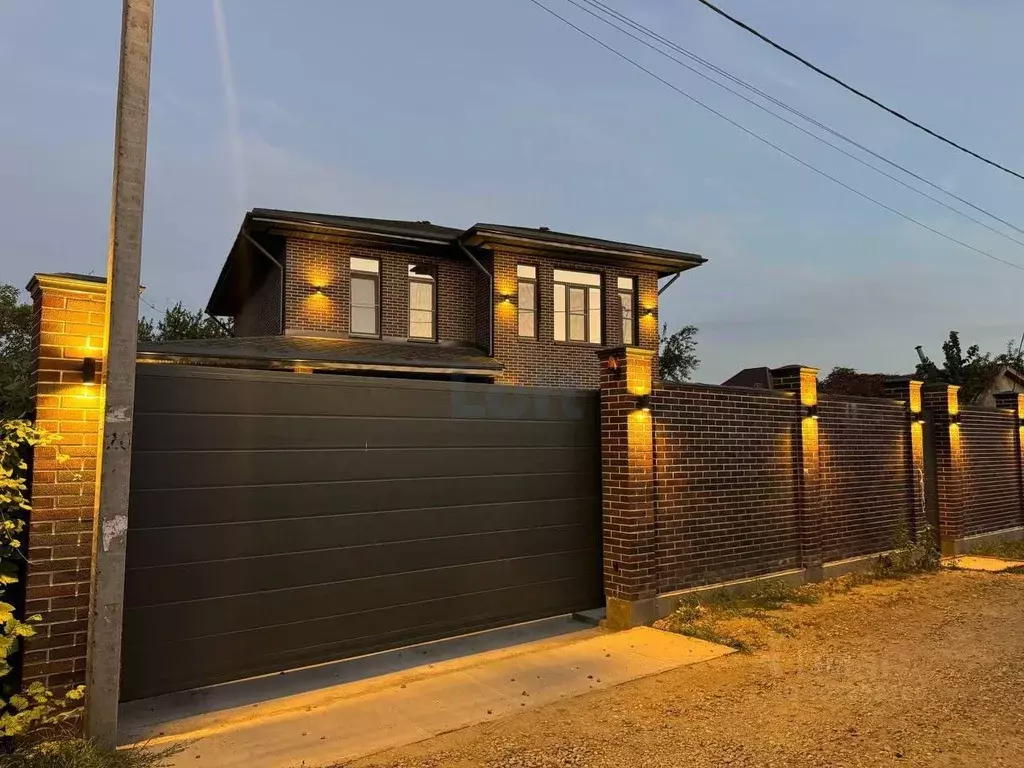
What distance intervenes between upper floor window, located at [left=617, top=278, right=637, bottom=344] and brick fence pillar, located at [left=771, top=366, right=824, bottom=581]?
374 inches

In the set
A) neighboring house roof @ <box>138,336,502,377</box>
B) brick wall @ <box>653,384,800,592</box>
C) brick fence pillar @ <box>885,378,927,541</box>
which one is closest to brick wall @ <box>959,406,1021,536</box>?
brick fence pillar @ <box>885,378,927,541</box>

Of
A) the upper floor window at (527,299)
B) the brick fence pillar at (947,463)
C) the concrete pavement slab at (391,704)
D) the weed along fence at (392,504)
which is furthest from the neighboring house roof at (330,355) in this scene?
the brick fence pillar at (947,463)

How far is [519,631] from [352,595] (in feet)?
6.09

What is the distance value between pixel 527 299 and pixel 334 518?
486 inches

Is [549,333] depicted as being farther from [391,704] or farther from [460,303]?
[391,704]

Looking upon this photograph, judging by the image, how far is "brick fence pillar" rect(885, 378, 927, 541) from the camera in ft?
34.1

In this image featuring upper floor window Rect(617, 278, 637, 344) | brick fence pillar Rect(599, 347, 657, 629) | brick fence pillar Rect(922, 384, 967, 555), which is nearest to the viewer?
brick fence pillar Rect(599, 347, 657, 629)

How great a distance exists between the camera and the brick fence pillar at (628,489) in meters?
6.74

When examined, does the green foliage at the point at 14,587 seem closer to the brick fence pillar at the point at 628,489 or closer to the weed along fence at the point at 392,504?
the weed along fence at the point at 392,504

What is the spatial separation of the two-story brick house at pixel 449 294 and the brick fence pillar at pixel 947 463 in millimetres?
7829

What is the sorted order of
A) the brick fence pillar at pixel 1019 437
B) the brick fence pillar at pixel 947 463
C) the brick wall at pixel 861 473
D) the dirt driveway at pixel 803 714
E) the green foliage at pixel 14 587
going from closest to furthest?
the green foliage at pixel 14 587
the dirt driveway at pixel 803 714
the brick wall at pixel 861 473
the brick fence pillar at pixel 947 463
the brick fence pillar at pixel 1019 437

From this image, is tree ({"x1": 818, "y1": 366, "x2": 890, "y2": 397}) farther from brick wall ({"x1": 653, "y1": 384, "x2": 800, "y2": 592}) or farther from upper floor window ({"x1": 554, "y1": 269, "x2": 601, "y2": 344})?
brick wall ({"x1": 653, "y1": 384, "x2": 800, "y2": 592})

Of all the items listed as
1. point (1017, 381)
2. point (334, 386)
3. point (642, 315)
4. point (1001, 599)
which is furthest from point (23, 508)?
point (1017, 381)

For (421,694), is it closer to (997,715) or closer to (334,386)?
(334,386)
